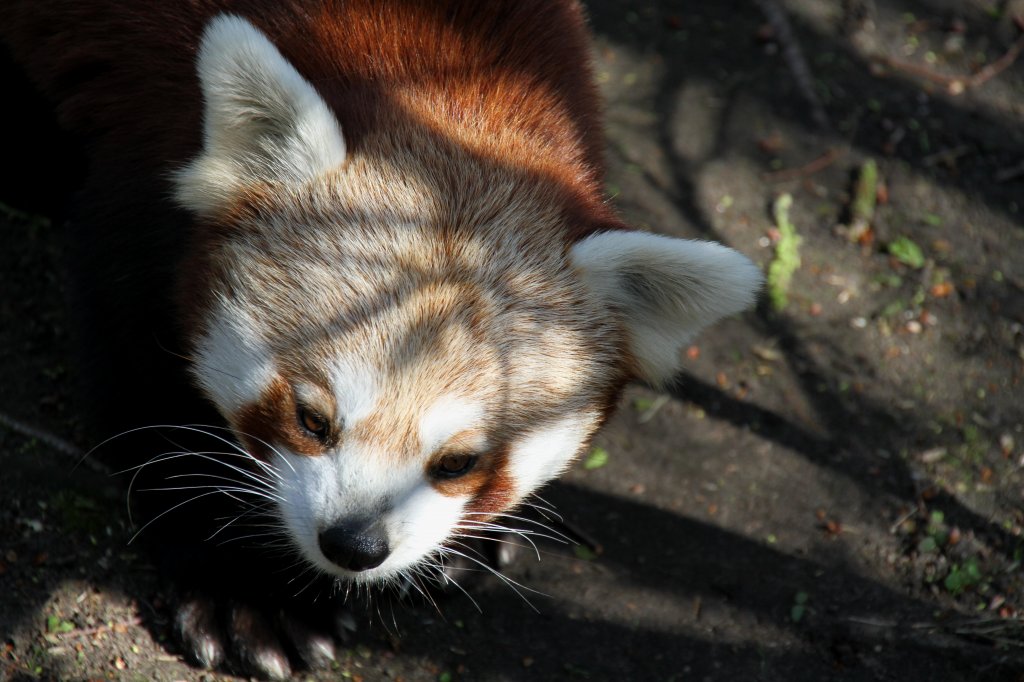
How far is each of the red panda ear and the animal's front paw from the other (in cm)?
117

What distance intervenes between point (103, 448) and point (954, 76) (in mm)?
3981

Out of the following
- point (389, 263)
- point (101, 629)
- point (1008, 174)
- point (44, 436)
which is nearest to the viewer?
point (389, 263)

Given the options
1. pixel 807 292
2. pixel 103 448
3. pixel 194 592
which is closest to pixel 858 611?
pixel 807 292

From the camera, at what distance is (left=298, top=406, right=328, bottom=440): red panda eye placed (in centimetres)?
239

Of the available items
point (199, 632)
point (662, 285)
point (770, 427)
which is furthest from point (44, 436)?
point (770, 427)

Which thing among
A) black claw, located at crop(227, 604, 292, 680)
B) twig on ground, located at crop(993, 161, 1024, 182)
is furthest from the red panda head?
twig on ground, located at crop(993, 161, 1024, 182)

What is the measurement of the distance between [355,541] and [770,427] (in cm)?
196

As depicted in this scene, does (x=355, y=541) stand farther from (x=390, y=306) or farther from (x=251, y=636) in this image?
(x=251, y=636)

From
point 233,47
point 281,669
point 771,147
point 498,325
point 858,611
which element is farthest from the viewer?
point 771,147

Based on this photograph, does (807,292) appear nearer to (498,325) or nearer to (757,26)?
(757,26)

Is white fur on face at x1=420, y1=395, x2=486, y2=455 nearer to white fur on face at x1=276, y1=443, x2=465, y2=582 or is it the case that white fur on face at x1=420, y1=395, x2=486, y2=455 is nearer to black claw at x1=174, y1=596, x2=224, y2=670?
white fur on face at x1=276, y1=443, x2=465, y2=582

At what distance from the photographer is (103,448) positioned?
3145 millimetres

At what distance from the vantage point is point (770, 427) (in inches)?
150

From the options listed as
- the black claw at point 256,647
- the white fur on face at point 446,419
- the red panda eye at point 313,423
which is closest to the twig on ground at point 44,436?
the black claw at point 256,647
